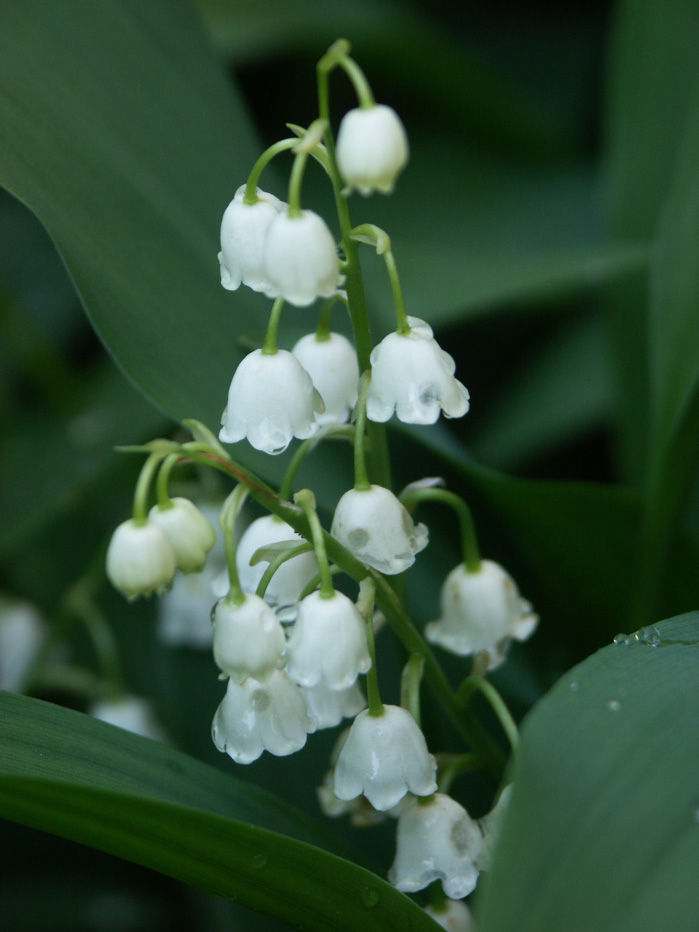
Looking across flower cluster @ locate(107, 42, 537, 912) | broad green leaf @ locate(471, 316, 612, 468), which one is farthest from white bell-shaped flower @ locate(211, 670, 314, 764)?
broad green leaf @ locate(471, 316, 612, 468)

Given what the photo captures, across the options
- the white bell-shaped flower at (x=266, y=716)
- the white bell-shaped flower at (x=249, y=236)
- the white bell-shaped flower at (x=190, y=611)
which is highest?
the white bell-shaped flower at (x=249, y=236)

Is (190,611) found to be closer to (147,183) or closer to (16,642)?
(16,642)

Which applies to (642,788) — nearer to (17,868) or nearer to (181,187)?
(181,187)

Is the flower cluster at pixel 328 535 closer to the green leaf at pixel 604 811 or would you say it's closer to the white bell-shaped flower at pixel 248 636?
the white bell-shaped flower at pixel 248 636

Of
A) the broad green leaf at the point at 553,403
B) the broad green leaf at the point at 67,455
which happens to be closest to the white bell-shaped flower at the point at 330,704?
the broad green leaf at the point at 67,455

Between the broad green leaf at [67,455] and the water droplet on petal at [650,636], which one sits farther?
the broad green leaf at [67,455]
